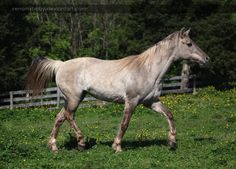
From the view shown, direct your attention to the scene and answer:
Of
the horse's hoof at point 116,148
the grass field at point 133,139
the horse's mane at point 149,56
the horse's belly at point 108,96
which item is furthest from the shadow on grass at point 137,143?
the horse's mane at point 149,56

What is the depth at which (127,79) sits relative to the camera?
13289 millimetres

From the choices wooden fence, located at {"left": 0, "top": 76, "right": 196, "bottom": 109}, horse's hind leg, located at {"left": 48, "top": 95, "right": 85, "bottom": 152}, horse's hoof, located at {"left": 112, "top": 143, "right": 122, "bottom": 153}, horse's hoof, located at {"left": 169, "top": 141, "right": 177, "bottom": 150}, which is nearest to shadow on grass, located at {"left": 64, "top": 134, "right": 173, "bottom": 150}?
horse's hind leg, located at {"left": 48, "top": 95, "right": 85, "bottom": 152}

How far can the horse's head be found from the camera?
540 inches

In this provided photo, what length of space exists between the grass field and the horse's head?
2.34m

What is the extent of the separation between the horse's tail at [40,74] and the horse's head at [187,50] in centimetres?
344

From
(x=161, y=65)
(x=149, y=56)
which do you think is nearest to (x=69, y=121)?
(x=149, y=56)

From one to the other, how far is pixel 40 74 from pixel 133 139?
11.5ft

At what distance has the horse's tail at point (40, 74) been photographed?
14320 millimetres

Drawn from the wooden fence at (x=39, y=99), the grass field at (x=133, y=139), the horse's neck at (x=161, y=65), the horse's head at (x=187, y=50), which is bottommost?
the wooden fence at (x=39, y=99)

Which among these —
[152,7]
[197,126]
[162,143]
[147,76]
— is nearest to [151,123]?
[197,126]

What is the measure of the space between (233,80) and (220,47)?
3.84 meters

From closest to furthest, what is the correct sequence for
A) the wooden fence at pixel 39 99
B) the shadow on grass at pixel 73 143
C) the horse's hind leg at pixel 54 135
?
the horse's hind leg at pixel 54 135, the shadow on grass at pixel 73 143, the wooden fence at pixel 39 99

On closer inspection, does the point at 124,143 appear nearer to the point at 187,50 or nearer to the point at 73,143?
the point at 73,143

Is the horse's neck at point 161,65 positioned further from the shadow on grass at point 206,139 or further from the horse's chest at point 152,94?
the shadow on grass at point 206,139
